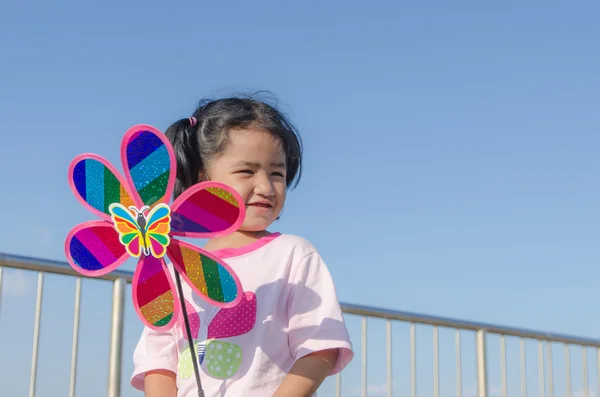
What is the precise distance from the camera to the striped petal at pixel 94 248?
206 centimetres

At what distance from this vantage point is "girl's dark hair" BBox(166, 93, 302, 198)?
2254mm

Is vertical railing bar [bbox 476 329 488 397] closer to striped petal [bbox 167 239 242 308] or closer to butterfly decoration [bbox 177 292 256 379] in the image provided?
butterfly decoration [bbox 177 292 256 379]

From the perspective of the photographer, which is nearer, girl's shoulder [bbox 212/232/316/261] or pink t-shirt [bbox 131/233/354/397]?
pink t-shirt [bbox 131/233/354/397]

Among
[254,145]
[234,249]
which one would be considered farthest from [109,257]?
[254,145]

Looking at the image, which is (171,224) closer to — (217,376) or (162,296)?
(162,296)

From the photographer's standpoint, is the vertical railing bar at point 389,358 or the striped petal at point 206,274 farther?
the vertical railing bar at point 389,358

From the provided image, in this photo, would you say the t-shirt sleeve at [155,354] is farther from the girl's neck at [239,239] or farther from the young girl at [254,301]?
the girl's neck at [239,239]

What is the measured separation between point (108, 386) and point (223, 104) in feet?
4.84

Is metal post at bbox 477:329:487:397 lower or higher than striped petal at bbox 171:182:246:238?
lower

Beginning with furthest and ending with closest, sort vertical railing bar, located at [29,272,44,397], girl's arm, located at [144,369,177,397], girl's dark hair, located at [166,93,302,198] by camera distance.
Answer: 1. vertical railing bar, located at [29,272,44,397]
2. girl's dark hair, located at [166,93,302,198]
3. girl's arm, located at [144,369,177,397]

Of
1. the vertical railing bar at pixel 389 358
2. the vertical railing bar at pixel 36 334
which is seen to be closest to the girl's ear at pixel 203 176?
the vertical railing bar at pixel 36 334

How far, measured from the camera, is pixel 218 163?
2.23 meters

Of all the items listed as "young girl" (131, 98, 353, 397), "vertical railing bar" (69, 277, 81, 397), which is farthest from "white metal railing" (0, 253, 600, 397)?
"young girl" (131, 98, 353, 397)

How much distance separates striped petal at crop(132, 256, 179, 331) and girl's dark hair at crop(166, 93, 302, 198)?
361mm
